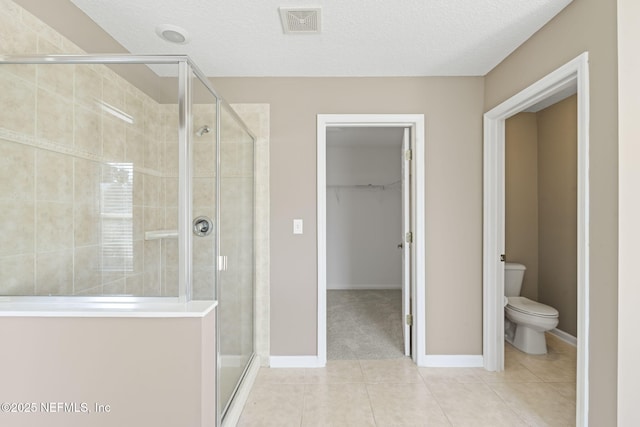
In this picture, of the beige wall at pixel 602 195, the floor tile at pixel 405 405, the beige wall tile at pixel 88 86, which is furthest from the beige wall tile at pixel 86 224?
the beige wall at pixel 602 195

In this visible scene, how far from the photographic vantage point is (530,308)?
2506 mm

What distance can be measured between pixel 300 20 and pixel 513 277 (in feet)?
9.53

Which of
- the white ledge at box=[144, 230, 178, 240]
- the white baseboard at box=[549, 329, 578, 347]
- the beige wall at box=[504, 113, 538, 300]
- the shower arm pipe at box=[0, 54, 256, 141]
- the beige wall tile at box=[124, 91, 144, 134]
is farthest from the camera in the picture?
the beige wall at box=[504, 113, 538, 300]

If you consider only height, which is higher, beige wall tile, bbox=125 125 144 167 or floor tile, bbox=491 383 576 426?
beige wall tile, bbox=125 125 144 167

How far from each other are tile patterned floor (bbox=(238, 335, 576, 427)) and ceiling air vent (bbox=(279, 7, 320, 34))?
2323mm

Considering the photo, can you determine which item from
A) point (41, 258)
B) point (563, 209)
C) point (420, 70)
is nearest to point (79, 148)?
point (41, 258)

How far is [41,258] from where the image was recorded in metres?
1.38

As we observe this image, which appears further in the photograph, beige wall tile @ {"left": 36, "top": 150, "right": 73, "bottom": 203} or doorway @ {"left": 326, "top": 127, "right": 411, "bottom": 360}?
doorway @ {"left": 326, "top": 127, "right": 411, "bottom": 360}

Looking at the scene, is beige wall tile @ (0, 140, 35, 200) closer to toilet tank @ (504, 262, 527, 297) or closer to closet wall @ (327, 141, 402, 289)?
toilet tank @ (504, 262, 527, 297)

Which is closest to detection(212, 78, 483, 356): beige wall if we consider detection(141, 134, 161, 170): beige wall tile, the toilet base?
the toilet base

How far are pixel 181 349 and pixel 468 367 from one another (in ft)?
7.30

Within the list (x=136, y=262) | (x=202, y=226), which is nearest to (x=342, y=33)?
(x=202, y=226)

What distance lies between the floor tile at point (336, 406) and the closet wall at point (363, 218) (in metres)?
2.93

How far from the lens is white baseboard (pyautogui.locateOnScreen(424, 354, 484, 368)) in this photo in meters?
2.36
